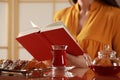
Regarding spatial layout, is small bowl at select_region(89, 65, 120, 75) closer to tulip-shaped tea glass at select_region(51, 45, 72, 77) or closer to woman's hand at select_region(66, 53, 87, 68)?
tulip-shaped tea glass at select_region(51, 45, 72, 77)

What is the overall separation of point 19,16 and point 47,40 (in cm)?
188

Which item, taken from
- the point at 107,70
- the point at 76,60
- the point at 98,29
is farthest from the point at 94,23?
the point at 107,70

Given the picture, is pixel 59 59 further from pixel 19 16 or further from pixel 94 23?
pixel 19 16

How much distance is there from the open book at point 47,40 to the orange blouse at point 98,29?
376 millimetres

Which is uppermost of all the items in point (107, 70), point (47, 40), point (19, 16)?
point (19, 16)

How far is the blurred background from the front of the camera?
11.2 feet

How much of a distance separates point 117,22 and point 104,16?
100 mm

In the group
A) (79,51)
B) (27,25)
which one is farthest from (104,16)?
(27,25)

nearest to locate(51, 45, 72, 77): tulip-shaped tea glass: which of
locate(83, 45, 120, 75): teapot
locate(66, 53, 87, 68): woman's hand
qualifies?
locate(83, 45, 120, 75): teapot

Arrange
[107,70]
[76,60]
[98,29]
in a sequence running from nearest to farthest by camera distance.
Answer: [107,70] < [76,60] < [98,29]

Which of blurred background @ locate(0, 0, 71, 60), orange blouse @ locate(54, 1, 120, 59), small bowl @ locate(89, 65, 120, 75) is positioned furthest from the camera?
blurred background @ locate(0, 0, 71, 60)

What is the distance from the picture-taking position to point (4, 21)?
345 centimetres

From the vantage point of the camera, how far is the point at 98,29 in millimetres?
2137

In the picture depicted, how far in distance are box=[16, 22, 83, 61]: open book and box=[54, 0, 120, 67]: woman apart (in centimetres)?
38
